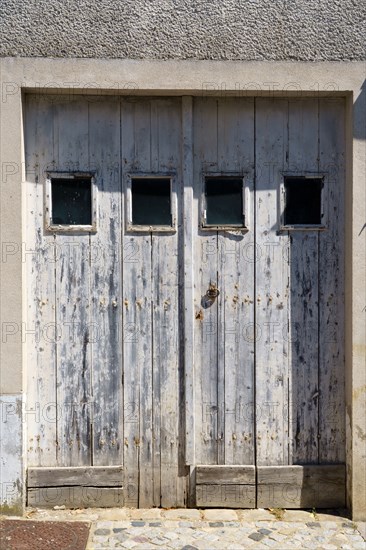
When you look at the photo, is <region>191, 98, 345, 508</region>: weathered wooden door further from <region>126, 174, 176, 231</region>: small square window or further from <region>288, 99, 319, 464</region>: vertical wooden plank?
<region>126, 174, 176, 231</region>: small square window

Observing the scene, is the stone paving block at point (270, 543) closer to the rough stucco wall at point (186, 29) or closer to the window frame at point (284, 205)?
the window frame at point (284, 205)

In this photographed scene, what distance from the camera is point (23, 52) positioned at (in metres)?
3.96

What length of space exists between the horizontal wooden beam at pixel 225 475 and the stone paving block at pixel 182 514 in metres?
0.19

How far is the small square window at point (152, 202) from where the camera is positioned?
13.7 ft

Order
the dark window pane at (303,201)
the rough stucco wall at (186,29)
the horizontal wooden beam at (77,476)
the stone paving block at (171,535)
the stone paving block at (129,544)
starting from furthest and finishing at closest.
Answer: the dark window pane at (303,201)
the horizontal wooden beam at (77,476)
the rough stucco wall at (186,29)
the stone paving block at (171,535)
the stone paving block at (129,544)

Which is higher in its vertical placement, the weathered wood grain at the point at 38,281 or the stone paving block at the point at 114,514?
the weathered wood grain at the point at 38,281

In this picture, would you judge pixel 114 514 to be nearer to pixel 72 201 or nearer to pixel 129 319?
pixel 129 319

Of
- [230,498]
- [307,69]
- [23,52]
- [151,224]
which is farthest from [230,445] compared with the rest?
[23,52]

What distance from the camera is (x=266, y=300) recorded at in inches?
165

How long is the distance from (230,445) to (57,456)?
1158mm

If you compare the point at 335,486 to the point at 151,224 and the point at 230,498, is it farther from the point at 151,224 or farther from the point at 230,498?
the point at 151,224

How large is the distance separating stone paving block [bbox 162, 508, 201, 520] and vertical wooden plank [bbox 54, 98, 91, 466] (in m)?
0.82

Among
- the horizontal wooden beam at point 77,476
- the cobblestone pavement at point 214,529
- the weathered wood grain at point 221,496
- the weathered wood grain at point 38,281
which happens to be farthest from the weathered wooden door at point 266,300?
the weathered wood grain at point 38,281

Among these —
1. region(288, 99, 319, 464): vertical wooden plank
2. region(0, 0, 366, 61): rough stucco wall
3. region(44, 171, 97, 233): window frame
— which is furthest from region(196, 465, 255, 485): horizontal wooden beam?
region(0, 0, 366, 61): rough stucco wall
